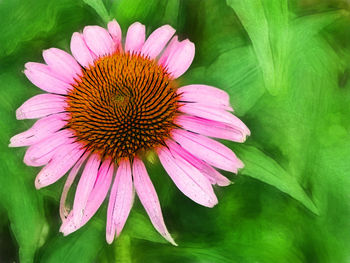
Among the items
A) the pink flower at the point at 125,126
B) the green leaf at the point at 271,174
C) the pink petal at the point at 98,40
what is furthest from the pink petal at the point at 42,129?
the green leaf at the point at 271,174

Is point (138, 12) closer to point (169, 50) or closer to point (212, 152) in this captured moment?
point (169, 50)

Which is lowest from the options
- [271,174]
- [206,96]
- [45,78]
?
[271,174]

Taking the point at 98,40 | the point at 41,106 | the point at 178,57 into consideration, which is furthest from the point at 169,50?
the point at 41,106

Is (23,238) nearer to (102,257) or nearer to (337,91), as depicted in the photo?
(102,257)

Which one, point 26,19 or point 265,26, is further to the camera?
point 26,19

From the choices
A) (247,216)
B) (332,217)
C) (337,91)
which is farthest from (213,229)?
(337,91)

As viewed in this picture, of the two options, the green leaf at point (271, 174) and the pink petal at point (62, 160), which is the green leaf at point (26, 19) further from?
the green leaf at point (271, 174)
